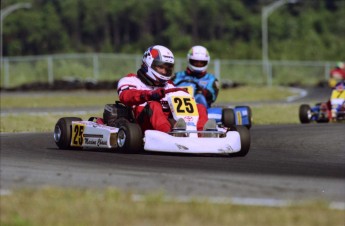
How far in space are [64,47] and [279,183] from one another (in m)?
84.2

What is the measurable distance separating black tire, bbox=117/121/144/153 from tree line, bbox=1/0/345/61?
75944 millimetres

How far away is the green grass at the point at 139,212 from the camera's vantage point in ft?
20.8

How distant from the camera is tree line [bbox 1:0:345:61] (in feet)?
305

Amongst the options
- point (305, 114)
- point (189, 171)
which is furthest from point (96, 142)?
point (305, 114)

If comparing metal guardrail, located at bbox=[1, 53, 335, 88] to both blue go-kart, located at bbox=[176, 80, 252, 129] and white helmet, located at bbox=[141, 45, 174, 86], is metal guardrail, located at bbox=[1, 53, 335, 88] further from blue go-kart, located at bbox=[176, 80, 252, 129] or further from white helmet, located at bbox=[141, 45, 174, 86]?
white helmet, located at bbox=[141, 45, 174, 86]

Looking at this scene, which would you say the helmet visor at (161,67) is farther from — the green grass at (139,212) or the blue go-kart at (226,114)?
the green grass at (139,212)

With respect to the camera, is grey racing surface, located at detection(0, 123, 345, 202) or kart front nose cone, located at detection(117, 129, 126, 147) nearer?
grey racing surface, located at detection(0, 123, 345, 202)

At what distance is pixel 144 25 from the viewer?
103125 millimetres

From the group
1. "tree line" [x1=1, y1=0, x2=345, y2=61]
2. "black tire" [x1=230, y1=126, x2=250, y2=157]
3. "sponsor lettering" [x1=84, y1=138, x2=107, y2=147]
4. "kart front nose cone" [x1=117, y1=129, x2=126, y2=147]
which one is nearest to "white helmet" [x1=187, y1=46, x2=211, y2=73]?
"sponsor lettering" [x1=84, y1=138, x2=107, y2=147]

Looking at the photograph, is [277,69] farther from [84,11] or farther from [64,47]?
[84,11]

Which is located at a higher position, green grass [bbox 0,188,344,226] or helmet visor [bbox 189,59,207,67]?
helmet visor [bbox 189,59,207,67]

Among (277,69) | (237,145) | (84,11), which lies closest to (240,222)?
(237,145)

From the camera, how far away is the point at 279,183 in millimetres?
8219

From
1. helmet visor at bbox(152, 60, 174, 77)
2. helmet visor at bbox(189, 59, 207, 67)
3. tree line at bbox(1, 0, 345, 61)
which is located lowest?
helmet visor at bbox(152, 60, 174, 77)
